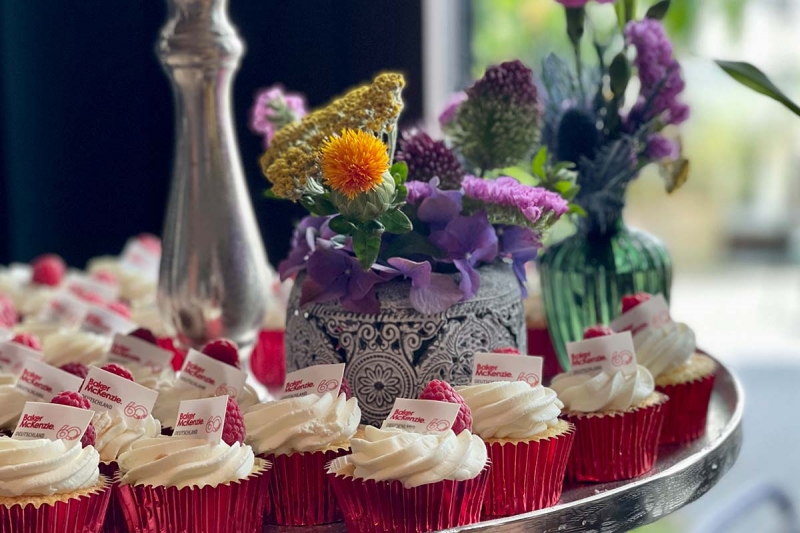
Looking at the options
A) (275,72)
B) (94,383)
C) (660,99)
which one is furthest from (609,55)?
(275,72)

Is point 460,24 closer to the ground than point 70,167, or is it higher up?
higher up

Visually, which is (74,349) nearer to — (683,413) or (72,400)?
(72,400)

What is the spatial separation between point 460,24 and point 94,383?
8.45ft

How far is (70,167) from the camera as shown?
3.75 meters

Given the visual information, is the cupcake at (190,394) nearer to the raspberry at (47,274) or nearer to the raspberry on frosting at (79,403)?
the raspberry on frosting at (79,403)

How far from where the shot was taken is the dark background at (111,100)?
3516 mm

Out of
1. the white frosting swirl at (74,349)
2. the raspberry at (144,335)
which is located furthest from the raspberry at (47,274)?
the raspberry at (144,335)

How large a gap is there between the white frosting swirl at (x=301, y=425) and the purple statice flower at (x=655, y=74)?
29.4 inches

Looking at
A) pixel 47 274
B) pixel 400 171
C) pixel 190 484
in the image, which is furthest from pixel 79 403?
pixel 47 274

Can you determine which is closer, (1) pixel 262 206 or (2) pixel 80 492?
(2) pixel 80 492

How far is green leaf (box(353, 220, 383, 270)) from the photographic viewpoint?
1395 millimetres

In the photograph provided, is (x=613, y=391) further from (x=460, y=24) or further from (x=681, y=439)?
(x=460, y=24)

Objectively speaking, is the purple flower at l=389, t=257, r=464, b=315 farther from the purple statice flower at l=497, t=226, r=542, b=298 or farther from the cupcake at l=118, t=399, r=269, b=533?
the cupcake at l=118, t=399, r=269, b=533

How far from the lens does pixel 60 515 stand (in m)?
1.27
